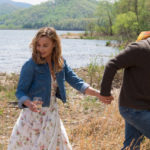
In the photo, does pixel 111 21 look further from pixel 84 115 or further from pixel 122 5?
pixel 84 115

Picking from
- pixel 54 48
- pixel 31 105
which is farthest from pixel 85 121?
pixel 31 105

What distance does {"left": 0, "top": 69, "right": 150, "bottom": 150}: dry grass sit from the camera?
396 cm

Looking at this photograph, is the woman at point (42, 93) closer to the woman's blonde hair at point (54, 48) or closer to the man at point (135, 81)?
the woman's blonde hair at point (54, 48)

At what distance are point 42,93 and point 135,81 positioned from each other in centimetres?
100

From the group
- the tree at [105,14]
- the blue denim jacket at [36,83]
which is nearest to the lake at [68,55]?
the blue denim jacket at [36,83]

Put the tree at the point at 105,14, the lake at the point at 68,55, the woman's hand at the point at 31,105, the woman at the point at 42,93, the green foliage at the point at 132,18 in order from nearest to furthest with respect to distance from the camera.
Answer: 1. the woman's hand at the point at 31,105
2. the woman at the point at 42,93
3. the lake at the point at 68,55
4. the green foliage at the point at 132,18
5. the tree at the point at 105,14

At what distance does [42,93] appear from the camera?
9.69 ft

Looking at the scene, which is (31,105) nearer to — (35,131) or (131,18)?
(35,131)

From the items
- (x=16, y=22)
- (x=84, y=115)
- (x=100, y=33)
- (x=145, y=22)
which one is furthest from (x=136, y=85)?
(x=16, y=22)

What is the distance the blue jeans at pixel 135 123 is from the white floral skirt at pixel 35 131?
2.56 ft

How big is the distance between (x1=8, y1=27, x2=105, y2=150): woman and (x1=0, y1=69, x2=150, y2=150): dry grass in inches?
27.2

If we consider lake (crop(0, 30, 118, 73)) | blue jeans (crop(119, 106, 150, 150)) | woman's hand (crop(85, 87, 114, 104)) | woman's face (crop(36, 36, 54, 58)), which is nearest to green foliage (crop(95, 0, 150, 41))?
lake (crop(0, 30, 118, 73))

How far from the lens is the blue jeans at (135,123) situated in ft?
8.09

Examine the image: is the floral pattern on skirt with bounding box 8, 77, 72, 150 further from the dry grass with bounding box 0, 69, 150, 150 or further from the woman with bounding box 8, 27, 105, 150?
the dry grass with bounding box 0, 69, 150, 150
